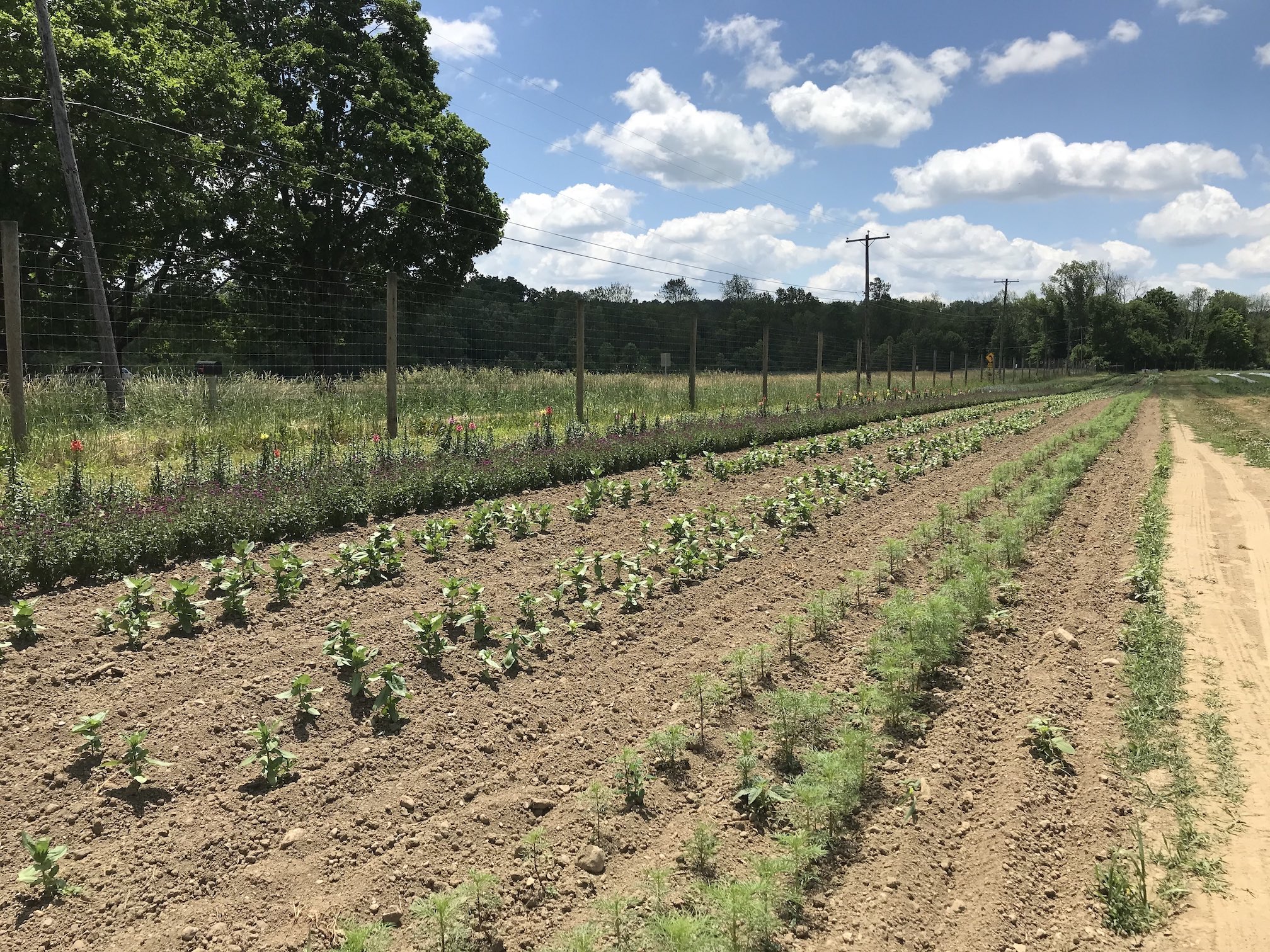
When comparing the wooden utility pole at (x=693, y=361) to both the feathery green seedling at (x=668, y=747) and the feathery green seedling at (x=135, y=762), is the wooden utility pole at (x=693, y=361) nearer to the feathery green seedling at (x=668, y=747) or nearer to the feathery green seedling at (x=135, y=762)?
the feathery green seedling at (x=668, y=747)

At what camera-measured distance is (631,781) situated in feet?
10.4

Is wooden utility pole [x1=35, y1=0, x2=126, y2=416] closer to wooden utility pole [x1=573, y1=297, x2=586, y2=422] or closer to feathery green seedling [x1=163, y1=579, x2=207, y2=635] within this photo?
wooden utility pole [x1=573, y1=297, x2=586, y2=422]

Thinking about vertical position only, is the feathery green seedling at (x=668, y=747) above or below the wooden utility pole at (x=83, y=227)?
below

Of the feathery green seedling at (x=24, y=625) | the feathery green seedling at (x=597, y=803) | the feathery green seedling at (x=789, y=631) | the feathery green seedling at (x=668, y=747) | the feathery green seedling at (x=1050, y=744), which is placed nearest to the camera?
the feathery green seedling at (x=597, y=803)

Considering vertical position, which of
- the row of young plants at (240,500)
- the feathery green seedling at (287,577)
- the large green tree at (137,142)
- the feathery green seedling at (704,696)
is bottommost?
the feathery green seedling at (704,696)

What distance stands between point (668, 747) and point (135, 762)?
236cm

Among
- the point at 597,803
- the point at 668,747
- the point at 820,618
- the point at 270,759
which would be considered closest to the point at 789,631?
the point at 820,618

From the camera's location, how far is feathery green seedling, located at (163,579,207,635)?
4.24m

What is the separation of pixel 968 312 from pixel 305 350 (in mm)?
90030

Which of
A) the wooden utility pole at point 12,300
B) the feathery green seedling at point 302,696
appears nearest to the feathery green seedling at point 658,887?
the feathery green seedling at point 302,696

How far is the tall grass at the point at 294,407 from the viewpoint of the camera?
8531 mm

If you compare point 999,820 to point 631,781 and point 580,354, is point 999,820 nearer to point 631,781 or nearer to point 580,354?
point 631,781

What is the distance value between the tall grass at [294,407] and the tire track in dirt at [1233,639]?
8999 mm

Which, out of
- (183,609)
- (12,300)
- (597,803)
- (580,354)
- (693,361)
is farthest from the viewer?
(693,361)
